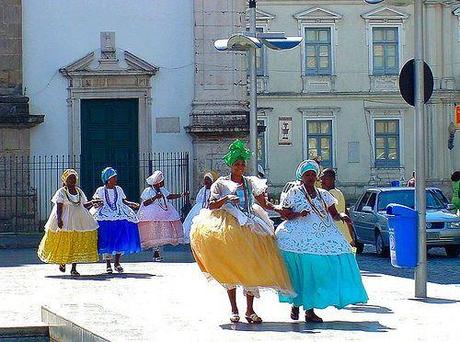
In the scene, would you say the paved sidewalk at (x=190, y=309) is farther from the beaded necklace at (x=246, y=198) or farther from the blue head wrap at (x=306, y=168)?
the blue head wrap at (x=306, y=168)

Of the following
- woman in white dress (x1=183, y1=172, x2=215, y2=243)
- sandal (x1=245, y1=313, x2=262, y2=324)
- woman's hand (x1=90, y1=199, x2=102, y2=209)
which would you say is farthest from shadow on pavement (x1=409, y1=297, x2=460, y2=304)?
woman in white dress (x1=183, y1=172, x2=215, y2=243)

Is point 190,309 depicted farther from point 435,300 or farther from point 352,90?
point 352,90

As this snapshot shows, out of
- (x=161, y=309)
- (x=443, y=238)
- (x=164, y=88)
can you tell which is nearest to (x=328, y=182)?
(x=161, y=309)

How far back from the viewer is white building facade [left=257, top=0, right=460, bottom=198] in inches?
1953

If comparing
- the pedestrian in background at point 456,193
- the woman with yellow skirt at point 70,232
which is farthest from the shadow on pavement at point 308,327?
the pedestrian in background at point 456,193

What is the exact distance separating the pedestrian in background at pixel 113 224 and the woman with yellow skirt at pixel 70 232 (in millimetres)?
245

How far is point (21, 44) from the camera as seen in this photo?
2892 cm

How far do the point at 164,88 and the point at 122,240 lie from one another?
9.24m

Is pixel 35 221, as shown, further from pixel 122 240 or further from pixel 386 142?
pixel 386 142

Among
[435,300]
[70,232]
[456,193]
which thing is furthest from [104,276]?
[456,193]

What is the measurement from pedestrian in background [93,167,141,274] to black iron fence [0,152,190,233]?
26.5 feet

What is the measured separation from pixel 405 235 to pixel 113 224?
690 centimetres

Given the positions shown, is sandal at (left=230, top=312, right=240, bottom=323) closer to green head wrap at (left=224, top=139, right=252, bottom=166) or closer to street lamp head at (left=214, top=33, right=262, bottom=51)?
green head wrap at (left=224, top=139, right=252, bottom=166)

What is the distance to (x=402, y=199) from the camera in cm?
2595
